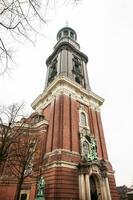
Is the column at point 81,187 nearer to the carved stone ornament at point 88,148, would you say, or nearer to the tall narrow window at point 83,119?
the carved stone ornament at point 88,148

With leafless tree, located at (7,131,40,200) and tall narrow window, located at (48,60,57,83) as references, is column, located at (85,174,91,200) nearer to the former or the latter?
leafless tree, located at (7,131,40,200)

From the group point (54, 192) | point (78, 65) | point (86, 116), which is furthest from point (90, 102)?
point (54, 192)

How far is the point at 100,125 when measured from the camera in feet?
74.1

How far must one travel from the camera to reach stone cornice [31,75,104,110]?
21.1 metres

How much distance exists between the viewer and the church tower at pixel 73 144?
13.9m

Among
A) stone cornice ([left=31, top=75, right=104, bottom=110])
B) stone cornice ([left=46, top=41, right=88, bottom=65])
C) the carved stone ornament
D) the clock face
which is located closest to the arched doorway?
the carved stone ornament

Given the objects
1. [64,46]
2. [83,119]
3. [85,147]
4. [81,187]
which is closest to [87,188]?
[81,187]

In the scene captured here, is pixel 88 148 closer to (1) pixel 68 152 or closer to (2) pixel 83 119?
(1) pixel 68 152

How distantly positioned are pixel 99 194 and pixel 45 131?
28.1ft

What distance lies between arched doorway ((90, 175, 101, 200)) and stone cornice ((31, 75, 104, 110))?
9979 mm

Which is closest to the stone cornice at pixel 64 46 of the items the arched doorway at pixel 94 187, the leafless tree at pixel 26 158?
the leafless tree at pixel 26 158

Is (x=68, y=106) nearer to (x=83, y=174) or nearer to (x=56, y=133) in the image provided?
(x=56, y=133)

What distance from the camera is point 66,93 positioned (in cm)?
2064

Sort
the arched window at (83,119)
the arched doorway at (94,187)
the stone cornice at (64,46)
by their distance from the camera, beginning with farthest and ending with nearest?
the stone cornice at (64,46) → the arched window at (83,119) → the arched doorway at (94,187)
